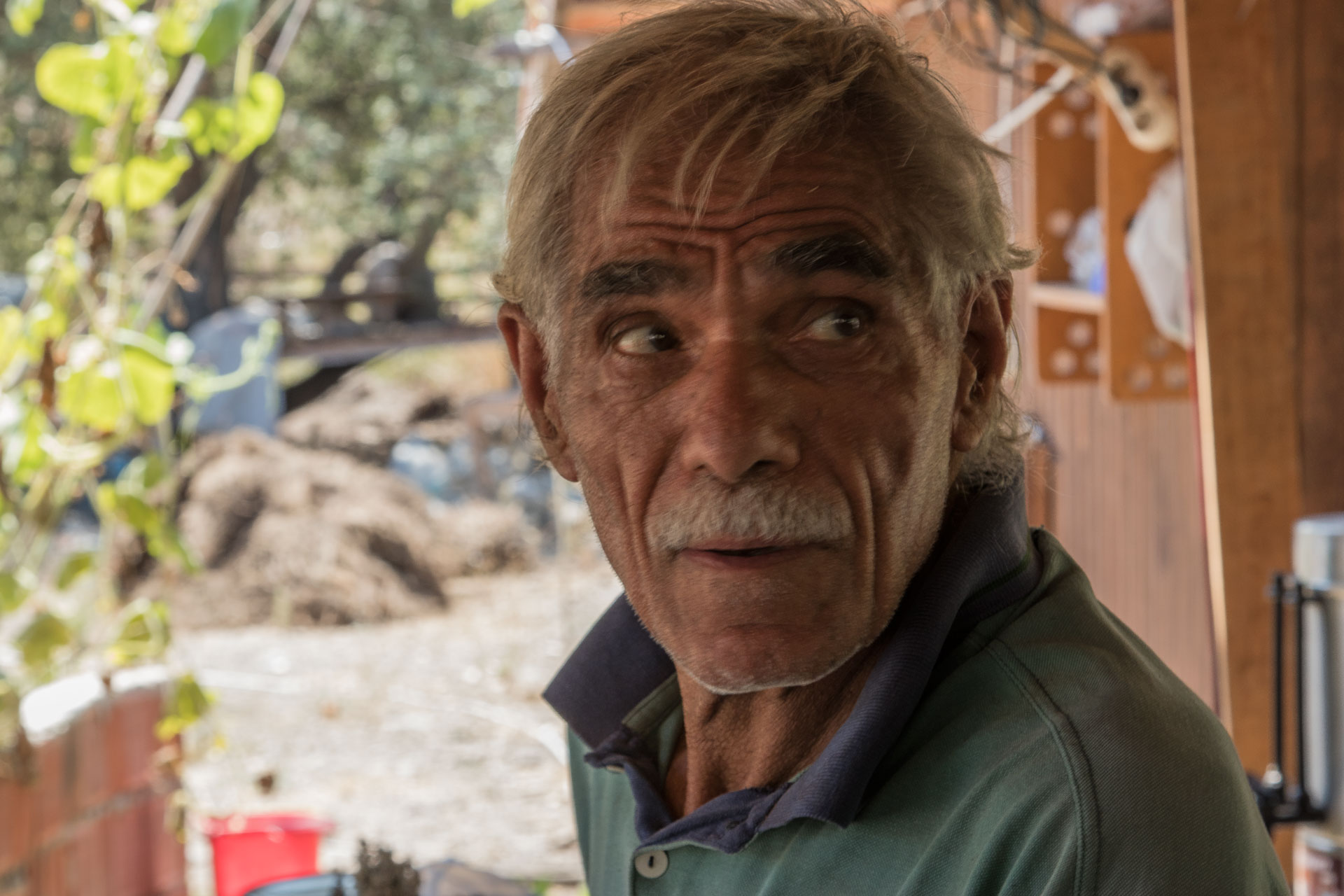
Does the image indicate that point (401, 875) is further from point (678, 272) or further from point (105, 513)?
point (105, 513)

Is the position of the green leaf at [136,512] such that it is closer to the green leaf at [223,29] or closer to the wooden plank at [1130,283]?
the green leaf at [223,29]

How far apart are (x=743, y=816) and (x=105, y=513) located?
69.4 inches

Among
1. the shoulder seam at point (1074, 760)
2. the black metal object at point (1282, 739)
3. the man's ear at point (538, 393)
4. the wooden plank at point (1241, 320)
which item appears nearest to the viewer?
the shoulder seam at point (1074, 760)

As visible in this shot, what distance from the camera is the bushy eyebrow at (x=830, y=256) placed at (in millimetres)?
899

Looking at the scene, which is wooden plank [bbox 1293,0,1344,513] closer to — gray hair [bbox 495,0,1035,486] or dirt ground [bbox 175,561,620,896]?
gray hair [bbox 495,0,1035,486]

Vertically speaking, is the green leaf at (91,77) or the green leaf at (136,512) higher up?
the green leaf at (91,77)

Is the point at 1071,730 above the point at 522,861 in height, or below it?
above

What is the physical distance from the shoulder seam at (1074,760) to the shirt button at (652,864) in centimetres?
32

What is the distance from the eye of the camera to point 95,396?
215 centimetres

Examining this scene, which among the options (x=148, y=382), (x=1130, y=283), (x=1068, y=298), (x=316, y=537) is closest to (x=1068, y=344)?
(x=1068, y=298)

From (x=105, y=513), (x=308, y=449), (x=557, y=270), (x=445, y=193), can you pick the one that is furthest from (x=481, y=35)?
(x=557, y=270)

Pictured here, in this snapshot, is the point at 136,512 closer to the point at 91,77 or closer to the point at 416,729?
the point at 91,77

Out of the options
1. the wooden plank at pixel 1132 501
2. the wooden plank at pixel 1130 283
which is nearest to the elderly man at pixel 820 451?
Result: the wooden plank at pixel 1130 283

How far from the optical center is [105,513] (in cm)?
238
